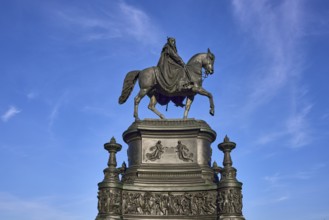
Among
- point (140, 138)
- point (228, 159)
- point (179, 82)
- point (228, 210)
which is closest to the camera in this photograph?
point (228, 210)

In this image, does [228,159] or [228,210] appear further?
[228,159]

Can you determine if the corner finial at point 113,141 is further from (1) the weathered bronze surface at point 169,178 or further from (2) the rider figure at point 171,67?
(2) the rider figure at point 171,67

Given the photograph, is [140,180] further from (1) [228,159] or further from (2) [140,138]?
(1) [228,159]

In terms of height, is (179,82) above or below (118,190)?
above

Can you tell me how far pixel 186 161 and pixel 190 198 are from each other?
1.96m

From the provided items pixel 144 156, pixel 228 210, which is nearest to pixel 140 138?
pixel 144 156

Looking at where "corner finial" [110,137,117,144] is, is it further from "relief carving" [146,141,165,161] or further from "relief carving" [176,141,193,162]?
"relief carving" [176,141,193,162]

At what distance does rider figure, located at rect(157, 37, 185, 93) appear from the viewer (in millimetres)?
21516

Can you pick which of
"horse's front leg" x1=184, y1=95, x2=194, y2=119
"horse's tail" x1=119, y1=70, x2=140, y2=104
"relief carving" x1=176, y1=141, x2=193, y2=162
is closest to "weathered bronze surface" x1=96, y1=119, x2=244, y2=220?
"relief carving" x1=176, y1=141, x2=193, y2=162

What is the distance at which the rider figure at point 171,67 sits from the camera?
21.5 metres

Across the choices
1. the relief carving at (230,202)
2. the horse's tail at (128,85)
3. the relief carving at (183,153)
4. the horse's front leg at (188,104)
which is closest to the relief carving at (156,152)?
the relief carving at (183,153)

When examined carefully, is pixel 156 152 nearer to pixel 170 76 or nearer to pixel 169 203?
pixel 169 203

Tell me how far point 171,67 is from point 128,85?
2595 mm

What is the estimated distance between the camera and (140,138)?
66.3 ft
